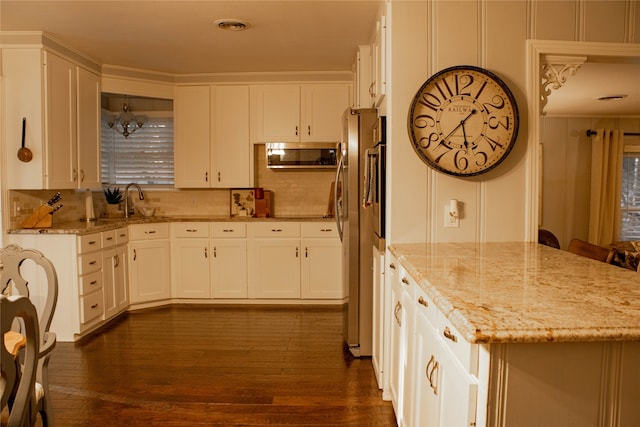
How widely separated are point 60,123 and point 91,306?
5.07ft

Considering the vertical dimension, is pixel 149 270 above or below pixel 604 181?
below

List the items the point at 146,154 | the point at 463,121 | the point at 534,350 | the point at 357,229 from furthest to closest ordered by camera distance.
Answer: the point at 146,154 → the point at 357,229 → the point at 463,121 → the point at 534,350

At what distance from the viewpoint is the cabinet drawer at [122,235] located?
4.15 metres

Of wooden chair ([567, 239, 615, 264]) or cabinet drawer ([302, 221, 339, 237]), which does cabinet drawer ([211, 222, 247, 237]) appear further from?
wooden chair ([567, 239, 615, 264])

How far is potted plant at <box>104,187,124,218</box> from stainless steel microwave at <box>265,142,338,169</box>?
169cm

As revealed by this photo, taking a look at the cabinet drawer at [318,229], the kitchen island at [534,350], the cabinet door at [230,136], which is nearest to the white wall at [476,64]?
the kitchen island at [534,350]

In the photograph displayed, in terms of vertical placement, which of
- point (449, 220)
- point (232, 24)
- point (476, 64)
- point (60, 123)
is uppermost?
point (232, 24)

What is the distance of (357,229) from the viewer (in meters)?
3.13

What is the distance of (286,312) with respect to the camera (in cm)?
442

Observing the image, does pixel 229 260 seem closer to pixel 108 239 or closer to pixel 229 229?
pixel 229 229

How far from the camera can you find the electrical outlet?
240 centimetres

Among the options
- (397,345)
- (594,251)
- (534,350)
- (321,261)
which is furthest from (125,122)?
(534,350)

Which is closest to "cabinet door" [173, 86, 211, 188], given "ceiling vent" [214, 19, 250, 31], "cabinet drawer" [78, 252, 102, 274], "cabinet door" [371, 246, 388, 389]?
"cabinet drawer" [78, 252, 102, 274]

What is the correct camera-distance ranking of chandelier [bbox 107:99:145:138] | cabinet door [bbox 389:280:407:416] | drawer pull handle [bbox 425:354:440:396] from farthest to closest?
chandelier [bbox 107:99:145:138] < cabinet door [bbox 389:280:407:416] < drawer pull handle [bbox 425:354:440:396]
